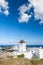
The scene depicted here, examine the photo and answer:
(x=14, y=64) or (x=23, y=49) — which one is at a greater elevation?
(x=23, y=49)

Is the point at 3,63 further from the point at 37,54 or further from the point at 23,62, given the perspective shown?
the point at 37,54

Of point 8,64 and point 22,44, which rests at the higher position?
point 22,44

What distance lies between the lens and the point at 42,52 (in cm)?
5025

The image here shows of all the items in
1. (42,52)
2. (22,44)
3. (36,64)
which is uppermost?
(22,44)

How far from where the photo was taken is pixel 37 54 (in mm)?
51438

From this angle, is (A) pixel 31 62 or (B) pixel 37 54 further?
(B) pixel 37 54

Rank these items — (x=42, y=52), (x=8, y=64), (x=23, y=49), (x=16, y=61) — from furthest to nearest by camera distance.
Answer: (x=23, y=49) < (x=42, y=52) < (x=16, y=61) < (x=8, y=64)

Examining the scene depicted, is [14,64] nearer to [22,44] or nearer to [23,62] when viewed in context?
[23,62]

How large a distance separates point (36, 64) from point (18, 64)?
2.93 metres

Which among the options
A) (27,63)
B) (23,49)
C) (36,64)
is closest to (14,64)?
(27,63)

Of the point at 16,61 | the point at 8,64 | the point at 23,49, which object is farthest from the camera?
the point at 23,49

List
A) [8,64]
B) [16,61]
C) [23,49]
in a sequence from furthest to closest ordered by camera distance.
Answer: [23,49], [16,61], [8,64]

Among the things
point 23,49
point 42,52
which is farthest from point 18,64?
point 23,49

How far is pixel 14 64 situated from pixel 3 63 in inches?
71.1
